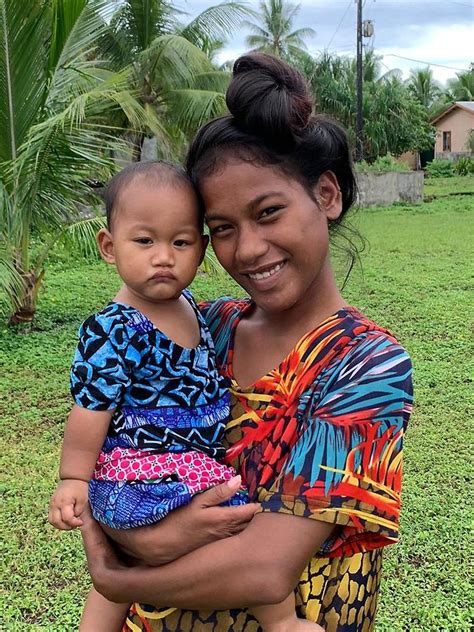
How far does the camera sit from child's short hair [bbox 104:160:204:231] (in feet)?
4.99

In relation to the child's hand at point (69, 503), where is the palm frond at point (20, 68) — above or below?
above

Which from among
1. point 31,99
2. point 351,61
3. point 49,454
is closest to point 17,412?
point 49,454

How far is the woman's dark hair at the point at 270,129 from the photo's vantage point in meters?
1.38

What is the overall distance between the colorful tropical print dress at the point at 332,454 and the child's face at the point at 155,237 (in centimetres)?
26

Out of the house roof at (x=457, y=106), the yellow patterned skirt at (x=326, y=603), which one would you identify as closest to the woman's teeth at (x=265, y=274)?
the yellow patterned skirt at (x=326, y=603)

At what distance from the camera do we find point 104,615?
1543mm

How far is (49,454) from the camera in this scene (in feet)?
15.2

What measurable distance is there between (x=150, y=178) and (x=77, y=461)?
1.88 ft

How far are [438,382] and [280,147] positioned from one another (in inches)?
182

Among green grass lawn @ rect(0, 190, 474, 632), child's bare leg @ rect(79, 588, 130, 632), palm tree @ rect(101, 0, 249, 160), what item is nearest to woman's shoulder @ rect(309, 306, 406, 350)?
child's bare leg @ rect(79, 588, 130, 632)

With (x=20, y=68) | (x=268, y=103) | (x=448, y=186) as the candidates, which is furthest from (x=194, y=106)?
(x=448, y=186)

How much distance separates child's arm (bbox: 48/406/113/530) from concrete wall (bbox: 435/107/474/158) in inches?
1568

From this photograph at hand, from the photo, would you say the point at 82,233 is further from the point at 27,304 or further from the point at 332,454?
the point at 332,454

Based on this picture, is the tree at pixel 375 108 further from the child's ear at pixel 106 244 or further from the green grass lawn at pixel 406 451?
the child's ear at pixel 106 244
